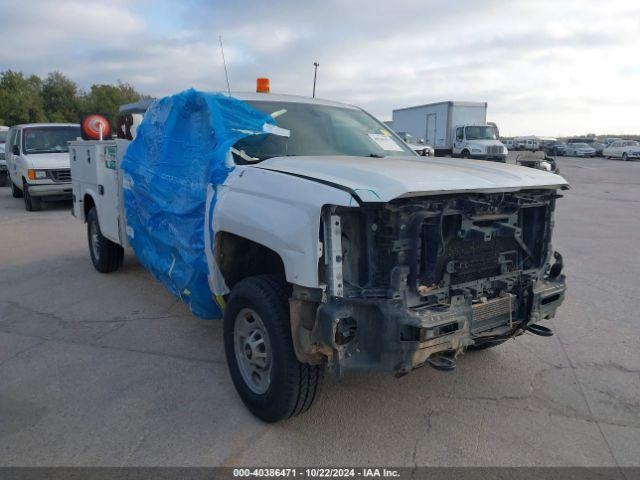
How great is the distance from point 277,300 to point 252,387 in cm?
70

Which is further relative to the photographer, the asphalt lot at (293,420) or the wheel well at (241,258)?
the wheel well at (241,258)

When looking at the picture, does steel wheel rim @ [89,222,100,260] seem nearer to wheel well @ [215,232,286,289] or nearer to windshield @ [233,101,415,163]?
windshield @ [233,101,415,163]

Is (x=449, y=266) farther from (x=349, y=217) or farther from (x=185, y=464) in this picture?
(x=185, y=464)

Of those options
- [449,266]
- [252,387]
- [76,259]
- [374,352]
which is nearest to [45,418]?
[252,387]

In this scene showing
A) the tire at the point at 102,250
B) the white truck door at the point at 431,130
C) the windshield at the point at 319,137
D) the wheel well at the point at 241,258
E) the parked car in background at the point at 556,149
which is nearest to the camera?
the wheel well at the point at 241,258

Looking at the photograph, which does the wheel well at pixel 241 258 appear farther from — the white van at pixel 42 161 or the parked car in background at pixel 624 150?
the parked car in background at pixel 624 150

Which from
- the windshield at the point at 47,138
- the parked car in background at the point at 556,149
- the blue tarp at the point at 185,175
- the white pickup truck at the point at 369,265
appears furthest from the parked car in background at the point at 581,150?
the blue tarp at the point at 185,175

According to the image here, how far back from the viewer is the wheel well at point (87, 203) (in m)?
6.60

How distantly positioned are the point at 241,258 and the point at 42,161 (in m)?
11.0

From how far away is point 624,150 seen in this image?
38.9 m

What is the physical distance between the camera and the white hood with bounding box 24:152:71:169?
1246 centimetres

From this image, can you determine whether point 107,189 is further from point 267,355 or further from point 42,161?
point 42,161

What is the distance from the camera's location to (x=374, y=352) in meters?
2.75

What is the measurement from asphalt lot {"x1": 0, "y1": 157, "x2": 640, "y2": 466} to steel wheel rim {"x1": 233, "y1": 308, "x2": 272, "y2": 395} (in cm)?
24
